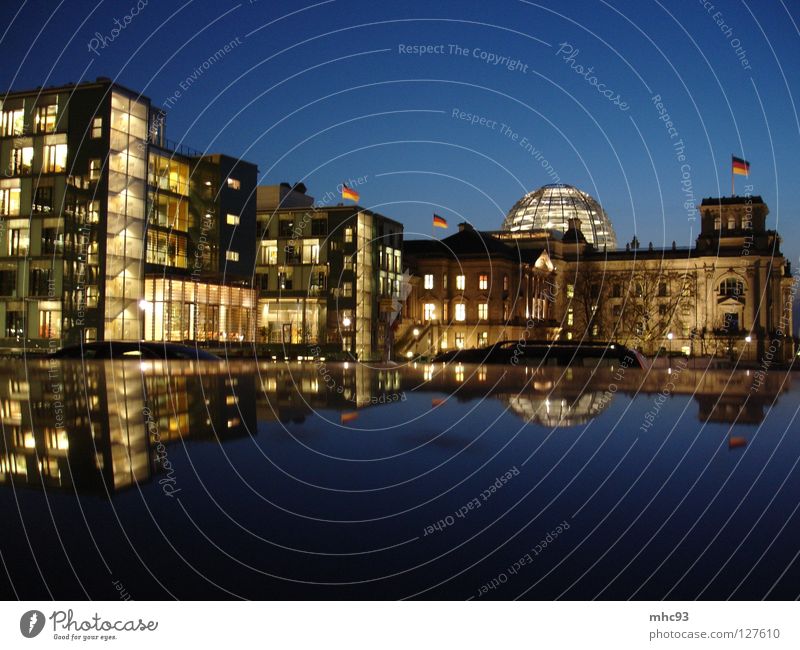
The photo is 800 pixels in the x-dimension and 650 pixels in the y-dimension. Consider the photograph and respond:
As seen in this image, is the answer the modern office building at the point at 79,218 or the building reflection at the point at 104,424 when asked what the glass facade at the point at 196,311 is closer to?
the modern office building at the point at 79,218

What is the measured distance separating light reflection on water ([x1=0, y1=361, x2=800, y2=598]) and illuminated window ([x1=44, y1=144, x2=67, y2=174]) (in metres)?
43.4

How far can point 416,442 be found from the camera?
8297 mm

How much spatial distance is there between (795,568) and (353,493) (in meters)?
2.65

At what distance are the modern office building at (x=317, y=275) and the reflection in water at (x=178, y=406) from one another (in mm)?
52504

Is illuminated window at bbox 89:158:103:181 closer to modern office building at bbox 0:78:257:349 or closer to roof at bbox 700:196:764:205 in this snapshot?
modern office building at bbox 0:78:257:349

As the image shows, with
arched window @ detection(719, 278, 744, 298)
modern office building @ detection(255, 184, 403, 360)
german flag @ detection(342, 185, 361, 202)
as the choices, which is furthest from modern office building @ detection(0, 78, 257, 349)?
arched window @ detection(719, 278, 744, 298)

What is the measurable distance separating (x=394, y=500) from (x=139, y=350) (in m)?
27.9

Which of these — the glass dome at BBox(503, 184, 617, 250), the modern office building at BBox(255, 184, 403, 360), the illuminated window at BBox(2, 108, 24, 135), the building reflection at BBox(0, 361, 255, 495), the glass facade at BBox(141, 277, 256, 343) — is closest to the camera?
the building reflection at BBox(0, 361, 255, 495)

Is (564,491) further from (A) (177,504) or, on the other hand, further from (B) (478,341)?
(B) (478,341)

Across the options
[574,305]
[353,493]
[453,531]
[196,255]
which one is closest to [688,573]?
[453,531]

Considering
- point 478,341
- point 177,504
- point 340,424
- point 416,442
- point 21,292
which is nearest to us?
point 177,504

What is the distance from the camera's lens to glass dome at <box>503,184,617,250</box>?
152625mm

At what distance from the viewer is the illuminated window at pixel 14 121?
5091 cm

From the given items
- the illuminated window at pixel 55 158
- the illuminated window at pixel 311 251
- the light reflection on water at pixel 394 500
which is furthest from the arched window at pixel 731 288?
the light reflection on water at pixel 394 500
